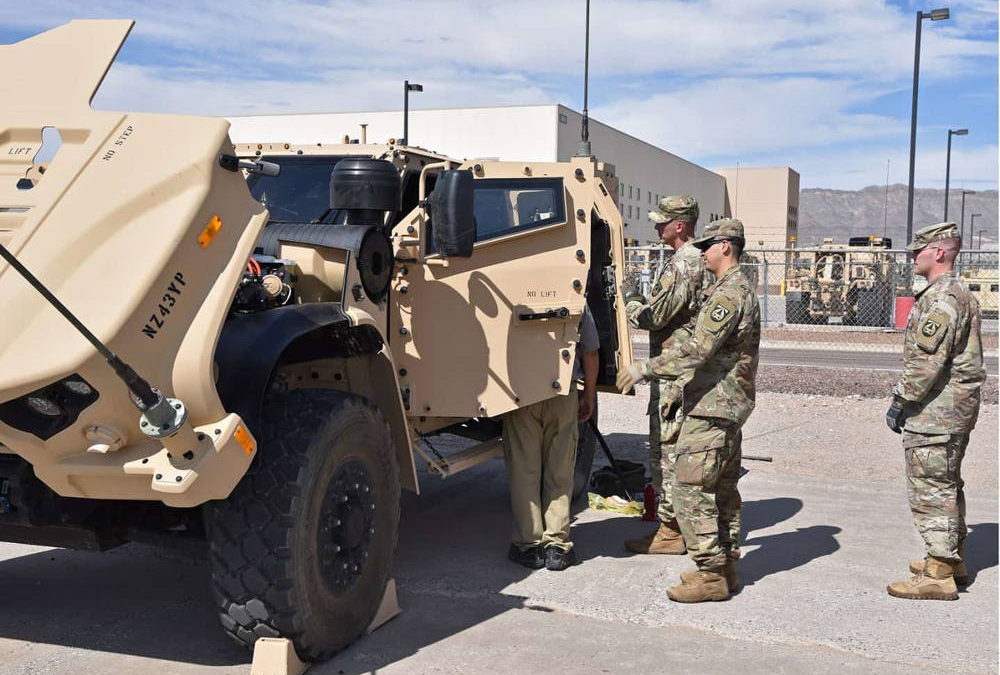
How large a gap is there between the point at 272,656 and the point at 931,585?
340cm

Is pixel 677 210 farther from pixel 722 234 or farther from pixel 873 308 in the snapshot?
pixel 873 308

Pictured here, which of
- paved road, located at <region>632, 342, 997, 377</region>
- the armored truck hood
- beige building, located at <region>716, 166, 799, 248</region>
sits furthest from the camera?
beige building, located at <region>716, 166, 799, 248</region>

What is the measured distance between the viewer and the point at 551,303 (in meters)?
5.88

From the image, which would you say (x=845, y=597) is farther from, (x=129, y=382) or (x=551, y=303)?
(x=129, y=382)

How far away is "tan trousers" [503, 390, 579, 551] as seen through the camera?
604cm

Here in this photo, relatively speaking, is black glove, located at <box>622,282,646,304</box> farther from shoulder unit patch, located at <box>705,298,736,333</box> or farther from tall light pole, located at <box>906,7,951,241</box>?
tall light pole, located at <box>906,7,951,241</box>

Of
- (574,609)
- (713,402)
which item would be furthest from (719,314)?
(574,609)

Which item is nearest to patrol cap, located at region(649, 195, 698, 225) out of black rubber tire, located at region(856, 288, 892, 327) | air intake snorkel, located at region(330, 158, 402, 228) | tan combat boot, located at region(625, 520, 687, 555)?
tan combat boot, located at region(625, 520, 687, 555)

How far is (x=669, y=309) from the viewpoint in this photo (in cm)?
621

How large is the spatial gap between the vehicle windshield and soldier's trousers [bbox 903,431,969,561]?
11.1 feet

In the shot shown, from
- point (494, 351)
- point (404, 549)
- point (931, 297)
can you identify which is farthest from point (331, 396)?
point (931, 297)

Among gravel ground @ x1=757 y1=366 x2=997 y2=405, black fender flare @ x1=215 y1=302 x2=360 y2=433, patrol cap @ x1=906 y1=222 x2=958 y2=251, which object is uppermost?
patrol cap @ x1=906 y1=222 x2=958 y2=251

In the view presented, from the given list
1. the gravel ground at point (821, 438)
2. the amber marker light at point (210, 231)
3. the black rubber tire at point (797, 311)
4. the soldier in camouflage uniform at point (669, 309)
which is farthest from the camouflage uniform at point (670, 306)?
the black rubber tire at point (797, 311)

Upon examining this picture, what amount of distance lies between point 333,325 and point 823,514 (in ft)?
14.3
